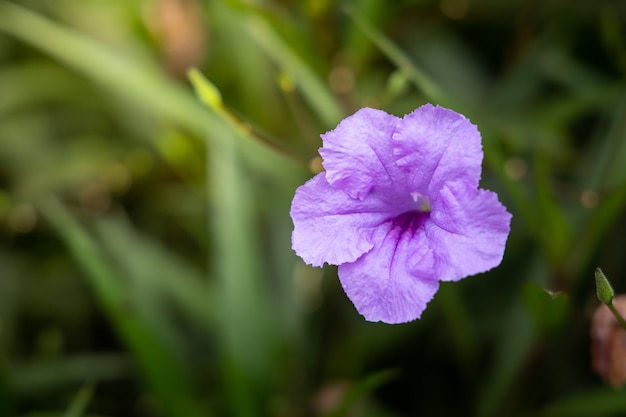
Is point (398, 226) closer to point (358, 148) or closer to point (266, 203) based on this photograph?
point (358, 148)

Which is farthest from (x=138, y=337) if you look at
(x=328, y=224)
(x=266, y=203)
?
(x=328, y=224)

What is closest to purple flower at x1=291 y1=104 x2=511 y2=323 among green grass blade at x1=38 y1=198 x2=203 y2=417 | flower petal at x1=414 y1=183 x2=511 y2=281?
flower petal at x1=414 y1=183 x2=511 y2=281

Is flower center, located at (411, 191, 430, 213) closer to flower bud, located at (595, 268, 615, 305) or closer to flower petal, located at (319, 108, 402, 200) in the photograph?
flower petal, located at (319, 108, 402, 200)

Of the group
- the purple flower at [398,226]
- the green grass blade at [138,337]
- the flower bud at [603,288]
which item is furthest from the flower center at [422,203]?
the green grass blade at [138,337]

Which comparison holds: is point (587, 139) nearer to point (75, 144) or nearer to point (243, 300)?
point (243, 300)

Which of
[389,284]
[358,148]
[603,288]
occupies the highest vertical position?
[358,148]

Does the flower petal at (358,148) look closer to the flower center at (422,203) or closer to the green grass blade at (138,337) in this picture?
the flower center at (422,203)

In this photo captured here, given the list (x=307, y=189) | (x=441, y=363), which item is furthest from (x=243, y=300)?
(x=307, y=189)

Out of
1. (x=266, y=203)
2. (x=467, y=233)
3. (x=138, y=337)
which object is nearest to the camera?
(x=467, y=233)
